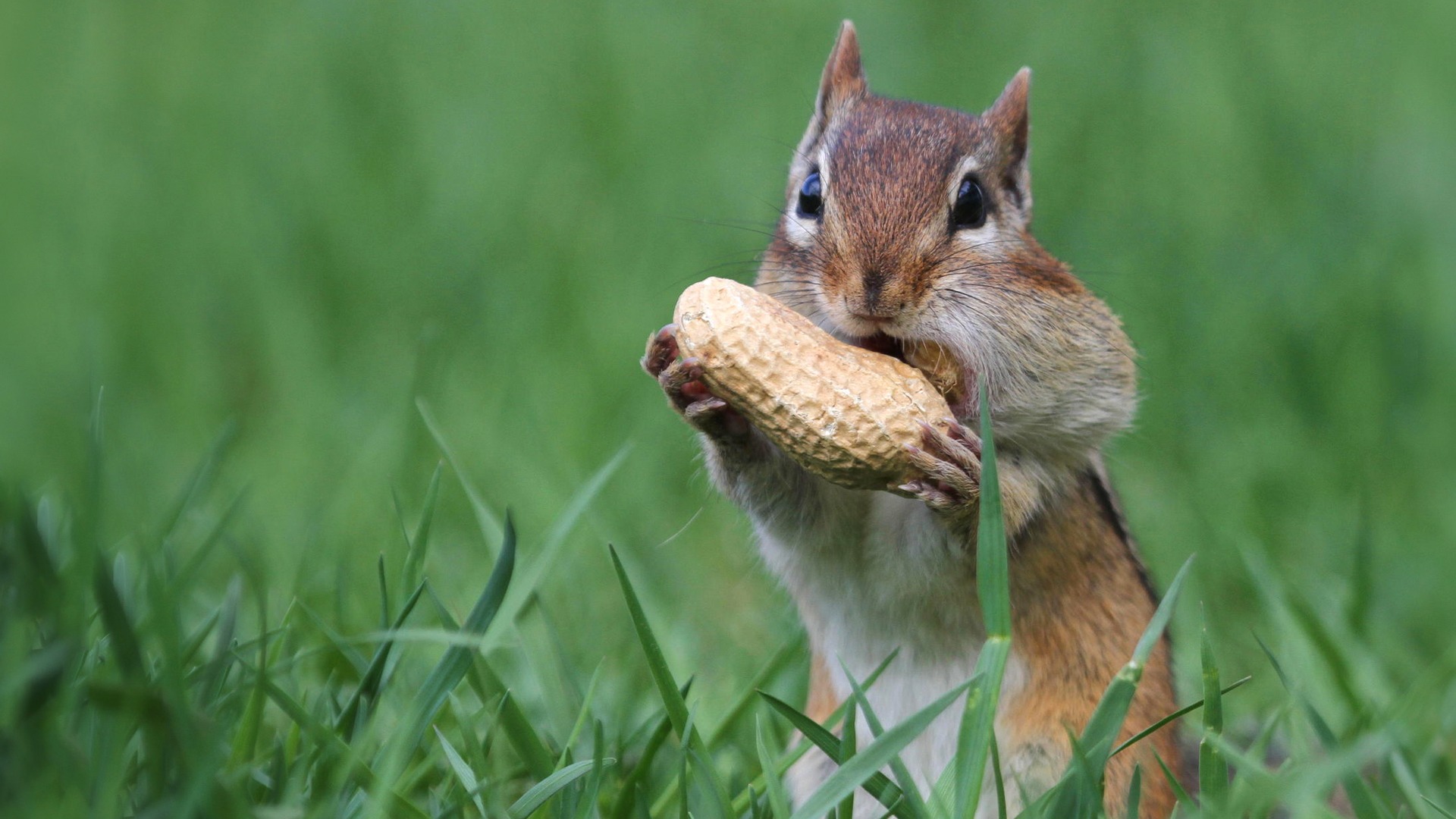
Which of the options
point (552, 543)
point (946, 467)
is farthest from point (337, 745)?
point (946, 467)

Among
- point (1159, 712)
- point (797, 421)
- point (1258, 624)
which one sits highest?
point (797, 421)

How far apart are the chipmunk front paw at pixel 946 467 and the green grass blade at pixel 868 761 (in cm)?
48

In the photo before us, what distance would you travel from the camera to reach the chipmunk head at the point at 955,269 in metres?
2.67

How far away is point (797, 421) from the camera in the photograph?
2590 mm

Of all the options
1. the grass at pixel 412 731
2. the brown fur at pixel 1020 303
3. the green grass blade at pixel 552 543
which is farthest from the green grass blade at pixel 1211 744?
the green grass blade at pixel 552 543

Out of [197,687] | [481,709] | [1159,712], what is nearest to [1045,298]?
[1159,712]

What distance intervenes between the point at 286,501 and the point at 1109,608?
261 centimetres

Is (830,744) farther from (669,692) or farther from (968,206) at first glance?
(968,206)

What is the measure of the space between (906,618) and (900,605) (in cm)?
4

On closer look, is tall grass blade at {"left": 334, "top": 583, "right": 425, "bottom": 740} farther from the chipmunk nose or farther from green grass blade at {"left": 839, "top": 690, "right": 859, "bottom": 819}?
the chipmunk nose

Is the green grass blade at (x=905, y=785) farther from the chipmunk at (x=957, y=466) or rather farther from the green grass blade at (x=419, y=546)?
the green grass blade at (x=419, y=546)

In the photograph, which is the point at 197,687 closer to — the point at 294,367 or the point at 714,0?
the point at 294,367

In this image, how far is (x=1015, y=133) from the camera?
10.4 feet

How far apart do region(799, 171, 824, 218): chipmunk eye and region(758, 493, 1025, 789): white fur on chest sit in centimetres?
57
